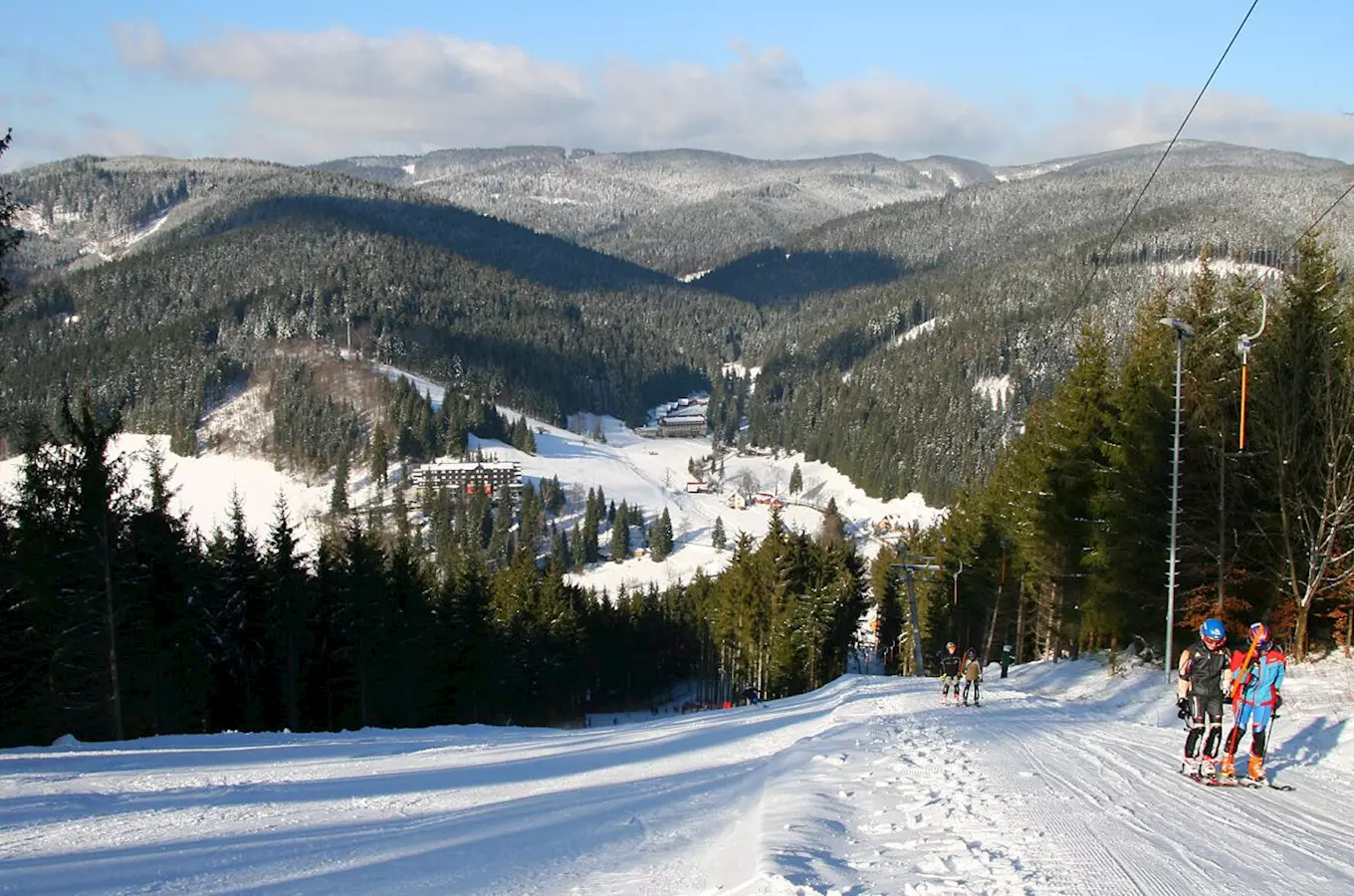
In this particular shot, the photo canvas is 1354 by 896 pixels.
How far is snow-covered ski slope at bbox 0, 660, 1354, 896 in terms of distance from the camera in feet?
24.2

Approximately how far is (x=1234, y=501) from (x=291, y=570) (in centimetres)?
2828

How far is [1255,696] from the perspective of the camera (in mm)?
11469

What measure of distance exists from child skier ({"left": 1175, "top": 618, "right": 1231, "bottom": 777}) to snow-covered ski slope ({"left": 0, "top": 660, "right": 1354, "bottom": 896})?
21.9 inches

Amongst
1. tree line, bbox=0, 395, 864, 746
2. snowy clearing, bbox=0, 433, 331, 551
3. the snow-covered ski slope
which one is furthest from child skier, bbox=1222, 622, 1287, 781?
snowy clearing, bbox=0, 433, 331, 551

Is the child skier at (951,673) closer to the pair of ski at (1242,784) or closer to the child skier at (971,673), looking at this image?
the child skier at (971,673)

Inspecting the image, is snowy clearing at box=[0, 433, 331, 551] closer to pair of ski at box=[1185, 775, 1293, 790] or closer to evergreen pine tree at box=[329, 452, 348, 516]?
evergreen pine tree at box=[329, 452, 348, 516]

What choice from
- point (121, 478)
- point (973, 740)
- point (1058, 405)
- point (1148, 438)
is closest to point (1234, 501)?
point (1148, 438)

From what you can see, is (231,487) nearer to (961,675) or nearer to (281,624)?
(281,624)

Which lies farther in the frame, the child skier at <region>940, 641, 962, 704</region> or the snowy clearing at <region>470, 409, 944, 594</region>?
the snowy clearing at <region>470, 409, 944, 594</region>

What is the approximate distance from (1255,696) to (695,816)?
22.0 ft

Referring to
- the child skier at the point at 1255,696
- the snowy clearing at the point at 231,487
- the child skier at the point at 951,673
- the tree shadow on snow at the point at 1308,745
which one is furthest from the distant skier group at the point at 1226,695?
the snowy clearing at the point at 231,487

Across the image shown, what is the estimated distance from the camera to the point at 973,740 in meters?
14.9

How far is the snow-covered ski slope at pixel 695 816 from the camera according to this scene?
7.39 metres

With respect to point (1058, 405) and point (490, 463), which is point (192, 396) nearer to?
point (490, 463)
